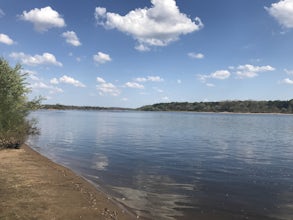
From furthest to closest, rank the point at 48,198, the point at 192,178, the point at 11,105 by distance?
the point at 11,105 → the point at 192,178 → the point at 48,198

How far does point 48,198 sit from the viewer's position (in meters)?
12.1

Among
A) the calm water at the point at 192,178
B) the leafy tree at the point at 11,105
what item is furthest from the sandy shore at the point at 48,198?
the leafy tree at the point at 11,105

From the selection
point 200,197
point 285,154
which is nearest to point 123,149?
point 285,154

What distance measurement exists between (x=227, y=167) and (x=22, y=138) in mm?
15317

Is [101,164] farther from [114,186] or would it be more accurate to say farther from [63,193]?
[63,193]

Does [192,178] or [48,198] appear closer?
[48,198]

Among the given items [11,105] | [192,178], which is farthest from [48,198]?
[11,105]

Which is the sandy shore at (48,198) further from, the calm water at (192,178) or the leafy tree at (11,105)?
the leafy tree at (11,105)

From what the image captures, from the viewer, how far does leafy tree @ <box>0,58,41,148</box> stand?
82.2 ft

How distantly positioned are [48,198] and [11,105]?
16.5 meters

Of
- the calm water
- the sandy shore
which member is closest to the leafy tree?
the calm water

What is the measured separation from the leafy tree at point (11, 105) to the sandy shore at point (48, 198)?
27.7ft

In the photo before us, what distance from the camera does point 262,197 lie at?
15.5 m

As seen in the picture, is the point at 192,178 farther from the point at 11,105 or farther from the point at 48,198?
the point at 11,105
